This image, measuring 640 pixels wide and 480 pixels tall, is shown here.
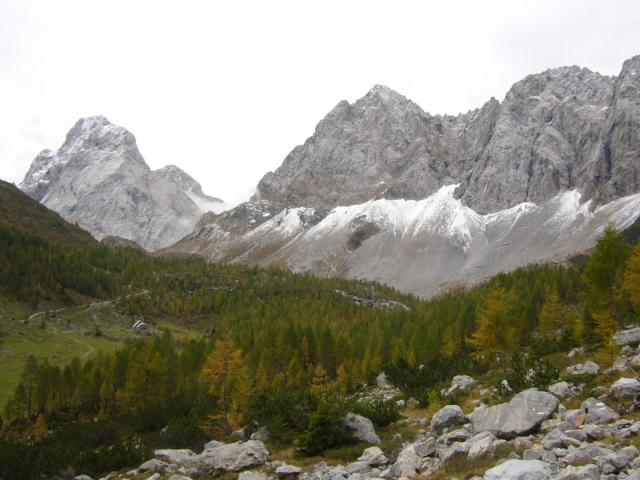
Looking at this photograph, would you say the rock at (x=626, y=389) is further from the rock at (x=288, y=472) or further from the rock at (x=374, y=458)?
the rock at (x=288, y=472)

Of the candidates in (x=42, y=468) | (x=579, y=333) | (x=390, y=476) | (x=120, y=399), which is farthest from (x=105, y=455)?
(x=579, y=333)

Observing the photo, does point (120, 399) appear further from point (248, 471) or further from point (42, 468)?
point (248, 471)

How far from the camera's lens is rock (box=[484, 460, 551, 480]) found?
1259cm

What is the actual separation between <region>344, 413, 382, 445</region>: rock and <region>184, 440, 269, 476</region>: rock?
4.60 m

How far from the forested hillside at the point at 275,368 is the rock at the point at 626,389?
1340 centimetres

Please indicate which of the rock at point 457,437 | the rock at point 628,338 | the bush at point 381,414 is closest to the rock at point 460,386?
the bush at point 381,414

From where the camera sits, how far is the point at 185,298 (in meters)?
166

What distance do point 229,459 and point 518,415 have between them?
13.9m

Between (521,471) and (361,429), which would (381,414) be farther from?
(521,471)

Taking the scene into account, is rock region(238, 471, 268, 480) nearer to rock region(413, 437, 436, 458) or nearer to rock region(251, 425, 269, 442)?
rock region(413, 437, 436, 458)

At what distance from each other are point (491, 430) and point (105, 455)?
26.2 metres

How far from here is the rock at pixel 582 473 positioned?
39.1 ft

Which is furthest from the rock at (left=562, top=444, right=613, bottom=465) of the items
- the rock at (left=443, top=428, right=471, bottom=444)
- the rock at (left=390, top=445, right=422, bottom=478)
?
the rock at (left=443, top=428, right=471, bottom=444)

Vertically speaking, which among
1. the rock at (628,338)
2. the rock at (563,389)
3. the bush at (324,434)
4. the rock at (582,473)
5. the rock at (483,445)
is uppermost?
the rock at (628,338)
